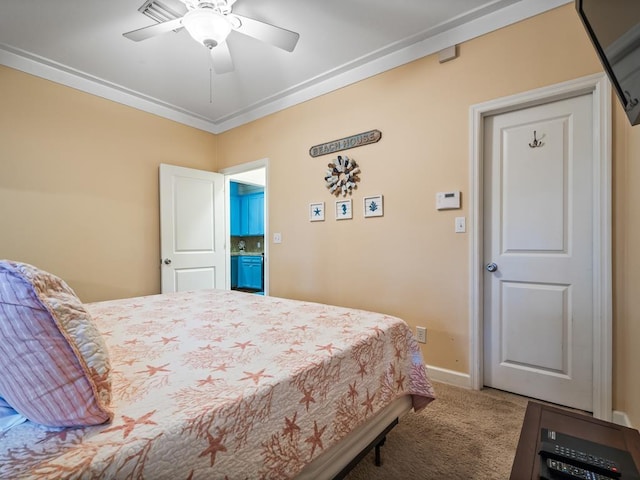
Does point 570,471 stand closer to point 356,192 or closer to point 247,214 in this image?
point 356,192

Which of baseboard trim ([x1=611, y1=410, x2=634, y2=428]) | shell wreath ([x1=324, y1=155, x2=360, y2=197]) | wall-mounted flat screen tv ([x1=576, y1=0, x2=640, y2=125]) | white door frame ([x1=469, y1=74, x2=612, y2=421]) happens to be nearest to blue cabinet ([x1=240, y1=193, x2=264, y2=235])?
shell wreath ([x1=324, y1=155, x2=360, y2=197])

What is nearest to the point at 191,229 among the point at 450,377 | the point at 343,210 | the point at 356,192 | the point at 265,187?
the point at 265,187

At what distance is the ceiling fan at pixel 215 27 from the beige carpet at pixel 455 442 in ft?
7.80

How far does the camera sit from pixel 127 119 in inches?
127

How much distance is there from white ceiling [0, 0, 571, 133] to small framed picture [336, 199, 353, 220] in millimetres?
1115

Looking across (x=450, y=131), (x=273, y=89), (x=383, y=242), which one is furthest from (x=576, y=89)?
(x=273, y=89)

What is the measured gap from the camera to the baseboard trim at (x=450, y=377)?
2.22m

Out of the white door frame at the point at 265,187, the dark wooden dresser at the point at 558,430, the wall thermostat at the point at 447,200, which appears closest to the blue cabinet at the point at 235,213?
the white door frame at the point at 265,187

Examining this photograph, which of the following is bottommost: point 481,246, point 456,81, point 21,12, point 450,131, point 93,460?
point 93,460

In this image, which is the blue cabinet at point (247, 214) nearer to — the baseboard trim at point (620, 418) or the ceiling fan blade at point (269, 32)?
the ceiling fan blade at point (269, 32)

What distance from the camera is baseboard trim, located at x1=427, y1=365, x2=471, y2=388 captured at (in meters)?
2.22

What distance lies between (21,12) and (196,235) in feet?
7.39

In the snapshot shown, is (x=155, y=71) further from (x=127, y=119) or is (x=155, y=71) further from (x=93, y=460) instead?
(x=93, y=460)

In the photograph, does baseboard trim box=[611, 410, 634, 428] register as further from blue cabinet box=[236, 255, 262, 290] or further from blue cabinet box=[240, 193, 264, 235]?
blue cabinet box=[240, 193, 264, 235]
